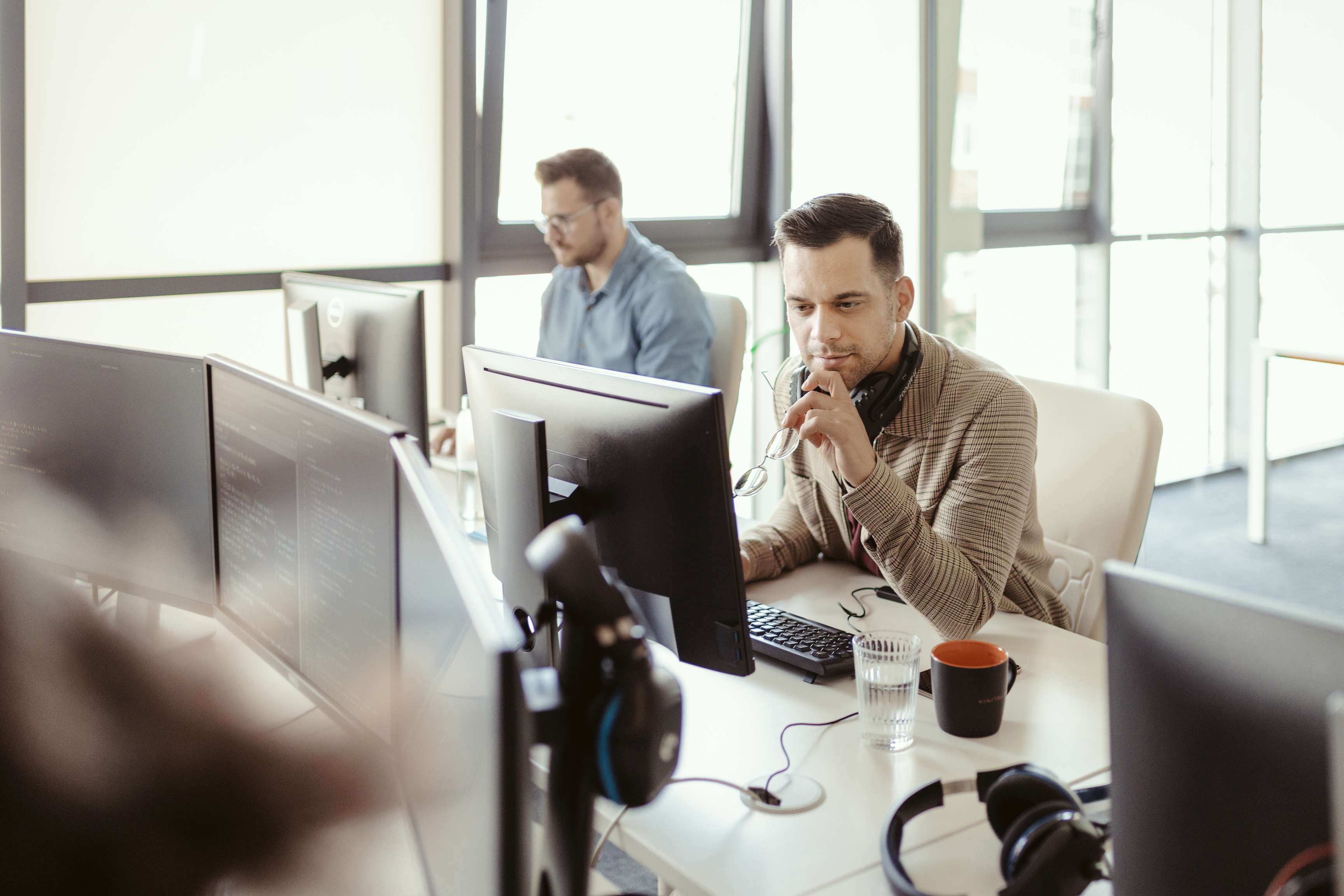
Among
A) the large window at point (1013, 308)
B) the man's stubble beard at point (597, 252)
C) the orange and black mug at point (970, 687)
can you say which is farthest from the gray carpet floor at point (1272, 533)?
the orange and black mug at point (970, 687)

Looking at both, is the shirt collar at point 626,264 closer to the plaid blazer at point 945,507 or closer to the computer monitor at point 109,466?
the plaid blazer at point 945,507

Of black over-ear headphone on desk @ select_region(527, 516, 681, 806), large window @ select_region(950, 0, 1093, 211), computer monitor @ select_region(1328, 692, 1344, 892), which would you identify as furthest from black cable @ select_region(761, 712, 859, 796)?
large window @ select_region(950, 0, 1093, 211)

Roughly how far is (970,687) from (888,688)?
0.31 ft

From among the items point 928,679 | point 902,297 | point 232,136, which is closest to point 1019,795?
point 928,679

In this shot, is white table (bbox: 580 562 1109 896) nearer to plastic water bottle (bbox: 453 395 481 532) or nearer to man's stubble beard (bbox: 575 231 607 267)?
plastic water bottle (bbox: 453 395 481 532)

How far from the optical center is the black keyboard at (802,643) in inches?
56.7

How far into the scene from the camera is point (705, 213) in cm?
398

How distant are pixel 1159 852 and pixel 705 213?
3.47 meters

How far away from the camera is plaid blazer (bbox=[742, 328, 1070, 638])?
152cm

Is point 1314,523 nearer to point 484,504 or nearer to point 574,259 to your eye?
point 574,259

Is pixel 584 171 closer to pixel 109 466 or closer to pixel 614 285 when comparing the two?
pixel 614 285

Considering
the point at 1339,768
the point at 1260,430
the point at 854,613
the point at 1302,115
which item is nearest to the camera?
the point at 1339,768

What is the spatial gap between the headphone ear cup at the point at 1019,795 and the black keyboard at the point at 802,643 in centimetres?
44

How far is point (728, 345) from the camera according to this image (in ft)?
9.77
